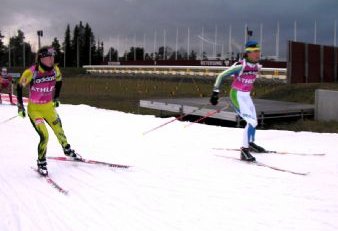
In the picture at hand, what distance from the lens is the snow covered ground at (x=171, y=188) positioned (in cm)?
473

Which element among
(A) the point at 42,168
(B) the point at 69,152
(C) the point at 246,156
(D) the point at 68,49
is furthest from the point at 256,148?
(D) the point at 68,49

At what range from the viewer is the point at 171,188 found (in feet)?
19.7

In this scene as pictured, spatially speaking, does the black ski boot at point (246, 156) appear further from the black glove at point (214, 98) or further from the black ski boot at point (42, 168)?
the black ski boot at point (42, 168)

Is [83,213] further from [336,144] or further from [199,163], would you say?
[336,144]

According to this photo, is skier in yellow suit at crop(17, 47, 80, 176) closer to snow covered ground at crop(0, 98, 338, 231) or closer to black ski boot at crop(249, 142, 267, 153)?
snow covered ground at crop(0, 98, 338, 231)

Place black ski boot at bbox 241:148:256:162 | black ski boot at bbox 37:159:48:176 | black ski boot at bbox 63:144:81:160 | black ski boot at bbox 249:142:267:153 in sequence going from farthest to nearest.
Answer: black ski boot at bbox 249:142:267:153 < black ski boot at bbox 241:148:256:162 < black ski boot at bbox 63:144:81:160 < black ski boot at bbox 37:159:48:176

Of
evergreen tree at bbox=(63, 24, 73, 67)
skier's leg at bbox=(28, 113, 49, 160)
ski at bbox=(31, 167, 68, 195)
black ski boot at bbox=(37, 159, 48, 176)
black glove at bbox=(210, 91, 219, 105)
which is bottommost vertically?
ski at bbox=(31, 167, 68, 195)

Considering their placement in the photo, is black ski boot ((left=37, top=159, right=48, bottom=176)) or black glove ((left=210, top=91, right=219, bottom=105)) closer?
black ski boot ((left=37, top=159, right=48, bottom=176))

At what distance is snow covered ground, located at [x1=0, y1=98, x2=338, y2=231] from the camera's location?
4727 mm

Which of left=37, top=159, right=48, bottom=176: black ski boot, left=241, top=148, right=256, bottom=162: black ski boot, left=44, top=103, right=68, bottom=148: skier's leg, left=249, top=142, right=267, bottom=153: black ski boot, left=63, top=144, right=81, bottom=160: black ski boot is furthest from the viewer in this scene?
left=249, top=142, right=267, bottom=153: black ski boot

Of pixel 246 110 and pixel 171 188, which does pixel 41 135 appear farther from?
pixel 246 110

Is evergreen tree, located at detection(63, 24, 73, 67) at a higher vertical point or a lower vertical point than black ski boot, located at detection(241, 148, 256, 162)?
higher

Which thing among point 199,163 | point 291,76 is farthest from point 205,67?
point 199,163

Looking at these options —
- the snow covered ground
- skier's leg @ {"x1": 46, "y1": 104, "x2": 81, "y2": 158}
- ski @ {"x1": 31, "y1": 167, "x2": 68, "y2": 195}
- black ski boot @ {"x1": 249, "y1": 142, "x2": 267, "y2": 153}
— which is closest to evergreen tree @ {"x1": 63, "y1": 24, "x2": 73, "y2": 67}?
the snow covered ground
